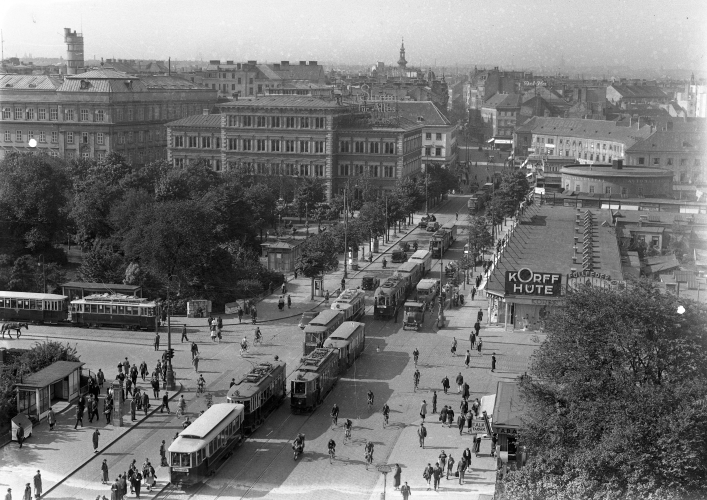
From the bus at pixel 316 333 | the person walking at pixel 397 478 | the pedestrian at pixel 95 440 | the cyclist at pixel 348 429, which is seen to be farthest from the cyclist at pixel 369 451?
the bus at pixel 316 333

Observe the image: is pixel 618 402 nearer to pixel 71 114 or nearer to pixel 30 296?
pixel 30 296

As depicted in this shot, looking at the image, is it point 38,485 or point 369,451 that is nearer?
point 38,485

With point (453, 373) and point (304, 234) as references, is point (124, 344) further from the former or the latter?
point (304, 234)

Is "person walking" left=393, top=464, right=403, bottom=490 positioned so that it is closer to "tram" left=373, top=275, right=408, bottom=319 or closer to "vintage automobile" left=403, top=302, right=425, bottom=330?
"vintage automobile" left=403, top=302, right=425, bottom=330

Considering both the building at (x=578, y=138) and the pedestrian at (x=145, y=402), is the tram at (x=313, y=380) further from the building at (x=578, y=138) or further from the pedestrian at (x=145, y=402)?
the building at (x=578, y=138)

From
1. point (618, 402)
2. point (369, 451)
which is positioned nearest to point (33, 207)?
point (369, 451)
